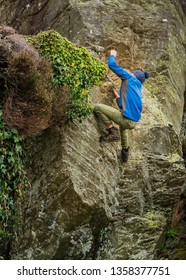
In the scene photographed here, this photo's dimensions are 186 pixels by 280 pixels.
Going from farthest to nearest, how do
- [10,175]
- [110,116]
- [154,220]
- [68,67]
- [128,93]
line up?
1. [154,220]
2. [110,116]
3. [128,93]
4. [68,67]
5. [10,175]

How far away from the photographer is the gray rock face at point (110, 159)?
9453 mm

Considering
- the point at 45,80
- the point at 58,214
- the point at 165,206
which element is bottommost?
the point at 165,206

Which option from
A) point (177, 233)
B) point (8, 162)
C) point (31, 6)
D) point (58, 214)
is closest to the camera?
point (8, 162)

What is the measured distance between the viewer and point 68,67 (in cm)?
988

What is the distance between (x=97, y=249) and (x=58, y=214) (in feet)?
4.28

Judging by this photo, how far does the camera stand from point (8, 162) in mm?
8773

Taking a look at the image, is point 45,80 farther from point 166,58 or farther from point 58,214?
point 166,58

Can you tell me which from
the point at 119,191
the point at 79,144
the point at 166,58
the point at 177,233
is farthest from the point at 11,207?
the point at 166,58

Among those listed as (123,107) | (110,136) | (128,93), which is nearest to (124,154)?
(110,136)

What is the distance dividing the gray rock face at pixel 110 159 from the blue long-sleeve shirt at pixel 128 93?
779 millimetres

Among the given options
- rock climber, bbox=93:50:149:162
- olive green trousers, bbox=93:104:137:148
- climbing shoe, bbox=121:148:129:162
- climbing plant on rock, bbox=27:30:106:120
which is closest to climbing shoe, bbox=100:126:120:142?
rock climber, bbox=93:50:149:162

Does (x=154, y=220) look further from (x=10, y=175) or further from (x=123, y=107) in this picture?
(x=10, y=175)

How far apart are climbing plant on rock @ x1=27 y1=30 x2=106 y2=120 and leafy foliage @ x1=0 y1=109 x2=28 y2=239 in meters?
1.40

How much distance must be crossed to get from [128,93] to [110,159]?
1.48 metres
